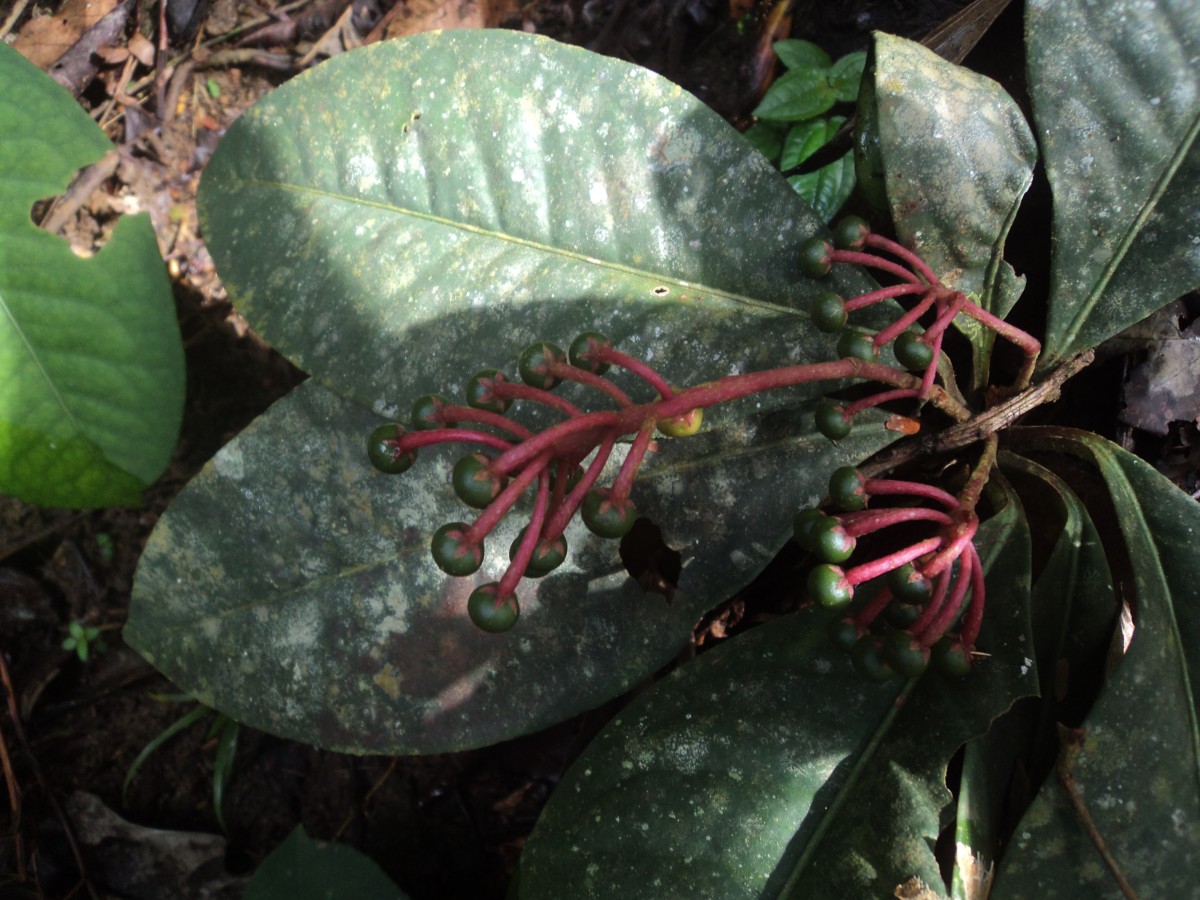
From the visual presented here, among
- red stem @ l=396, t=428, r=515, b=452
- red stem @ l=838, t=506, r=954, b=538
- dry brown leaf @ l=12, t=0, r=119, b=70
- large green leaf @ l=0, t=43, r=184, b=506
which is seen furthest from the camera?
dry brown leaf @ l=12, t=0, r=119, b=70

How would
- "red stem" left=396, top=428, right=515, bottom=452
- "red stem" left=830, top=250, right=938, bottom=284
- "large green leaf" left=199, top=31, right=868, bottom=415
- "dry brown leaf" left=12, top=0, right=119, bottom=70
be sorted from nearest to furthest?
1. "red stem" left=396, top=428, right=515, bottom=452
2. "red stem" left=830, top=250, right=938, bottom=284
3. "large green leaf" left=199, top=31, right=868, bottom=415
4. "dry brown leaf" left=12, top=0, right=119, bottom=70

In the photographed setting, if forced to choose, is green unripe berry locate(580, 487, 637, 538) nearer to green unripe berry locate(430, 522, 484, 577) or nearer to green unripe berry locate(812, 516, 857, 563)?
green unripe berry locate(430, 522, 484, 577)

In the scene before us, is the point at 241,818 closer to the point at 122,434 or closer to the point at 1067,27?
the point at 122,434

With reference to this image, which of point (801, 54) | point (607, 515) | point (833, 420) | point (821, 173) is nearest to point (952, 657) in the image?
point (833, 420)

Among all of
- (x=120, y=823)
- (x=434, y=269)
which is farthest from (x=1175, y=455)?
(x=120, y=823)

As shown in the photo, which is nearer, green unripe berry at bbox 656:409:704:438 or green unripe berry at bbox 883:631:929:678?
green unripe berry at bbox 656:409:704:438

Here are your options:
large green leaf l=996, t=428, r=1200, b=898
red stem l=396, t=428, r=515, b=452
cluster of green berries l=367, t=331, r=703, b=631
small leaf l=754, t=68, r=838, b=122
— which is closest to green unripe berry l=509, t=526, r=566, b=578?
cluster of green berries l=367, t=331, r=703, b=631

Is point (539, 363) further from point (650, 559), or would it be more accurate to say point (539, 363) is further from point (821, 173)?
point (821, 173)

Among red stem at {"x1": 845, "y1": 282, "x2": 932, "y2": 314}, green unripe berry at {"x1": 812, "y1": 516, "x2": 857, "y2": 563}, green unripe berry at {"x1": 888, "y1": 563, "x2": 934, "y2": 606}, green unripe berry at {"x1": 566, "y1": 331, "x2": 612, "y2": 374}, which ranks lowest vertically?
green unripe berry at {"x1": 888, "y1": 563, "x2": 934, "y2": 606}
